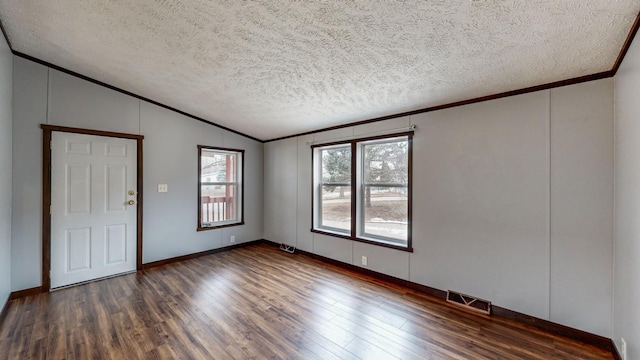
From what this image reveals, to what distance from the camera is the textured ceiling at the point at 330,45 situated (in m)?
1.57

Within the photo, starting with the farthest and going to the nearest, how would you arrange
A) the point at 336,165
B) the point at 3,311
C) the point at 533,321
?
the point at 336,165 → the point at 3,311 → the point at 533,321

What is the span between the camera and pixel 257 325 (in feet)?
7.61

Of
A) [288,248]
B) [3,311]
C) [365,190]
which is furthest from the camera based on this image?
[288,248]

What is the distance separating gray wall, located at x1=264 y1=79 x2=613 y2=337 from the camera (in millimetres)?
2064

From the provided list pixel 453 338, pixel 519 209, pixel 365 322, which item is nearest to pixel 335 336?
pixel 365 322

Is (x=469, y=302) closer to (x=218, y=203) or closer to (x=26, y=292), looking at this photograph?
(x=218, y=203)

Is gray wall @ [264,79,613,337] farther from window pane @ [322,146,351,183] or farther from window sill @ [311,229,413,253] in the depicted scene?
window pane @ [322,146,351,183]

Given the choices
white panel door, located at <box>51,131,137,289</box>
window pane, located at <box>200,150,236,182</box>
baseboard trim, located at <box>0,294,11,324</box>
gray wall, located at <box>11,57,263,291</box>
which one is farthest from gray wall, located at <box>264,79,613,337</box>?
baseboard trim, located at <box>0,294,11,324</box>

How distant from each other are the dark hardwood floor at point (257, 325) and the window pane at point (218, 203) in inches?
55.3

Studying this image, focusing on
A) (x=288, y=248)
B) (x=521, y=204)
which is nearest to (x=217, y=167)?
(x=288, y=248)

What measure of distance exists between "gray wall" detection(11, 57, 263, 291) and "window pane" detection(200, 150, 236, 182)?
22cm

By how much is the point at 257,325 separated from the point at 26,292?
2.83 metres

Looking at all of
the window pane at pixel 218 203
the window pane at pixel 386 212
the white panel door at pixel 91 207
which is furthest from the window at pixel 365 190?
the white panel door at pixel 91 207

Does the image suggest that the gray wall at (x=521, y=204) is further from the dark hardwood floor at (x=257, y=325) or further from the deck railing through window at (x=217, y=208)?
the deck railing through window at (x=217, y=208)
